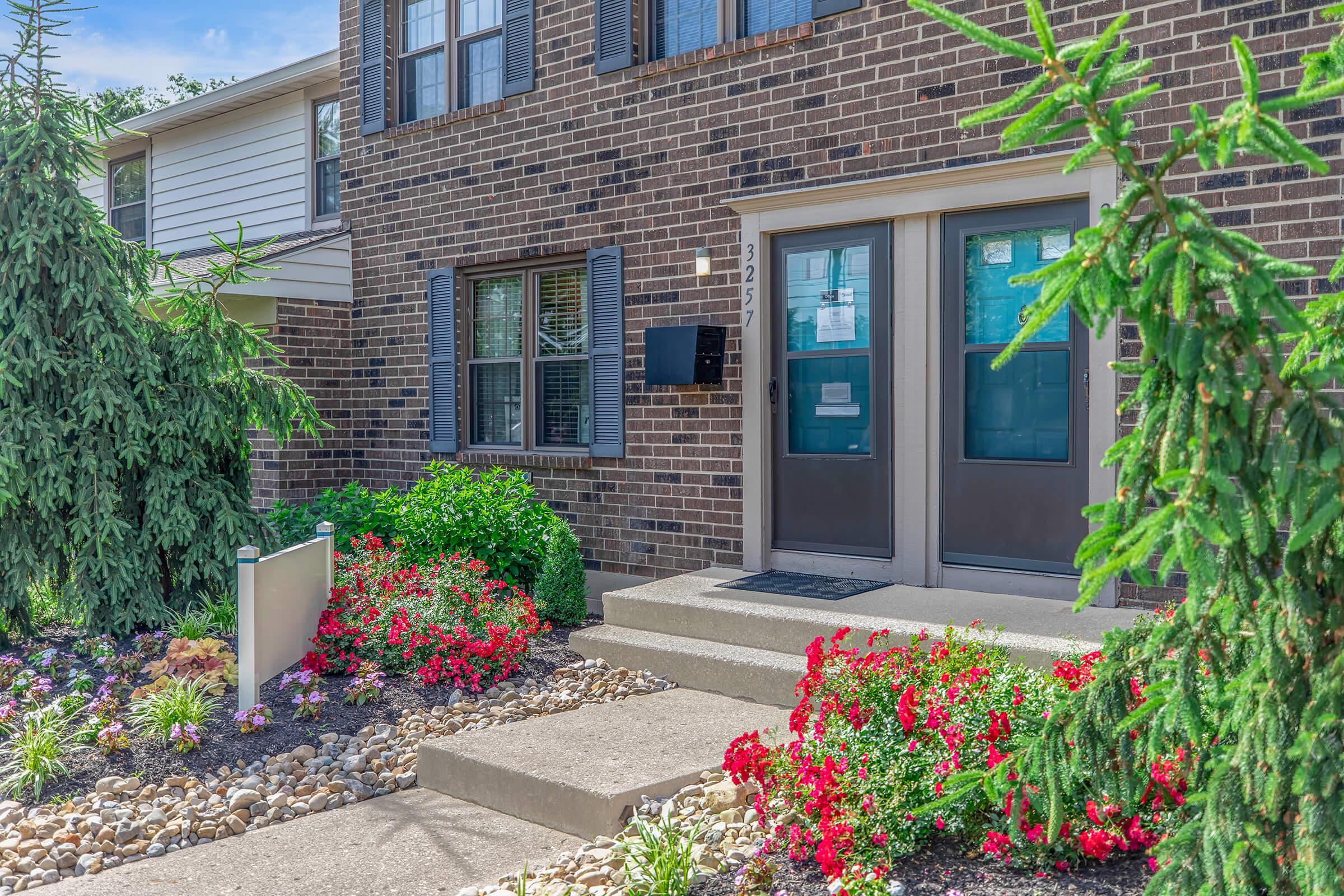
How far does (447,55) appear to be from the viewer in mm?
8477

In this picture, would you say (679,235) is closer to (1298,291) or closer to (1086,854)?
(1298,291)

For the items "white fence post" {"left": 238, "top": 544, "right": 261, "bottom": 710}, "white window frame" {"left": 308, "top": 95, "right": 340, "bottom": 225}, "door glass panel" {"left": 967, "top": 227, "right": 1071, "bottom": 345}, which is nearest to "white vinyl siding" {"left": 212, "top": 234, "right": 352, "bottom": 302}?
"white window frame" {"left": 308, "top": 95, "right": 340, "bottom": 225}

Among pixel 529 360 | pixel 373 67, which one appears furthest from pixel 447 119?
pixel 529 360

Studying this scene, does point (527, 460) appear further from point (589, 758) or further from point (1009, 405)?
point (589, 758)

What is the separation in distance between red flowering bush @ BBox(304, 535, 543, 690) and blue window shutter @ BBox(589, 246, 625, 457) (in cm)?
161

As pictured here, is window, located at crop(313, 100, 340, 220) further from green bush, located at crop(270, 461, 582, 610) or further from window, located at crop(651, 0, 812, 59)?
window, located at crop(651, 0, 812, 59)

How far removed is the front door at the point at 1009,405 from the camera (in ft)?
18.0

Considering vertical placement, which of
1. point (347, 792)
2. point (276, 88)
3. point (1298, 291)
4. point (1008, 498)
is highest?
point (276, 88)

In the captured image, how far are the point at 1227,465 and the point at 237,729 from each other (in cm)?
424

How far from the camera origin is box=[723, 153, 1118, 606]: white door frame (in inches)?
209

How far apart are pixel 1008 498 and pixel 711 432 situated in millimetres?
1935

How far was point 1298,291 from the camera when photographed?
15.8ft

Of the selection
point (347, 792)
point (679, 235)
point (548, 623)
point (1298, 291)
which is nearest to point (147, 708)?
point (347, 792)

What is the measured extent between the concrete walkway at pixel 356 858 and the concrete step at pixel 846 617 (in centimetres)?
178
